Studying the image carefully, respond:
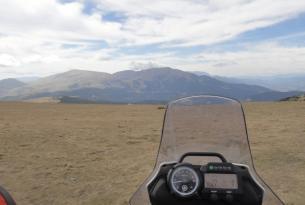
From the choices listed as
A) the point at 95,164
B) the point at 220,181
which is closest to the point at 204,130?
the point at 220,181

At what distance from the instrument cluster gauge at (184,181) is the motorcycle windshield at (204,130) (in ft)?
1.51

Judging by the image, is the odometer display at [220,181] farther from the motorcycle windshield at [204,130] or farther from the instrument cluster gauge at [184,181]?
the motorcycle windshield at [204,130]

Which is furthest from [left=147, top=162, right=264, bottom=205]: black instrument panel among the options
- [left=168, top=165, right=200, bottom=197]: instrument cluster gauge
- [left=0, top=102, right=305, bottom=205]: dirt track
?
[left=0, top=102, right=305, bottom=205]: dirt track

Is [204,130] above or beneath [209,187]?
above

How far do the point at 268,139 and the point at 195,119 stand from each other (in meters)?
13.7

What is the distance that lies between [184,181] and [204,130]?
98cm

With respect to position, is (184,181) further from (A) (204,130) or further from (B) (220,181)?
(A) (204,130)

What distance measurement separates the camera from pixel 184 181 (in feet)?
11.8

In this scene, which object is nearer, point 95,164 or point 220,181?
point 220,181

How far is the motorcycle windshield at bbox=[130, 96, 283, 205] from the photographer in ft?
13.9

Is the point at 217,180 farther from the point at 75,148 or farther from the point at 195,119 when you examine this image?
the point at 75,148

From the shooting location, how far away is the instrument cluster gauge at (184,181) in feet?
11.6

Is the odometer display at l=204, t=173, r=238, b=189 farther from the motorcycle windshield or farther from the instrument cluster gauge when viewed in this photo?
the motorcycle windshield

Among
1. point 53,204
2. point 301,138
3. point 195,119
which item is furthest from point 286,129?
point 195,119
